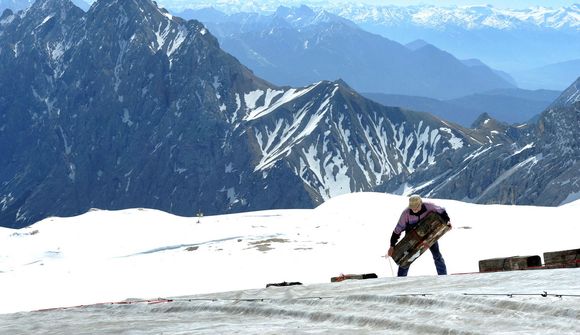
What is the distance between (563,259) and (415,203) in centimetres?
367

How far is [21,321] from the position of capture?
51.0 feet

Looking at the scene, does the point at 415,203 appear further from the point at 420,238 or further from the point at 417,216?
the point at 420,238

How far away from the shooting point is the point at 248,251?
34.0 metres

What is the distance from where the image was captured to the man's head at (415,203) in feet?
59.9

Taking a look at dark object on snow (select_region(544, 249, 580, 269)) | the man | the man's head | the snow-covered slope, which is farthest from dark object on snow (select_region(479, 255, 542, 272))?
the man's head

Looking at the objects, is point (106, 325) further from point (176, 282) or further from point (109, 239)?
point (109, 239)

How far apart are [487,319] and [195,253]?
25849 mm

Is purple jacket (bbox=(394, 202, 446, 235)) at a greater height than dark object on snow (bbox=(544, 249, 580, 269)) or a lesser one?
greater

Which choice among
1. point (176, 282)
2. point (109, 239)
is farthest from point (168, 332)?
point (109, 239)

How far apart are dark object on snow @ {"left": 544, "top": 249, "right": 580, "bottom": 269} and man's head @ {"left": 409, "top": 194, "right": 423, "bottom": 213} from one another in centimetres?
320

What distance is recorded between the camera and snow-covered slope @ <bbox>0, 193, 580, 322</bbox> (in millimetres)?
25594

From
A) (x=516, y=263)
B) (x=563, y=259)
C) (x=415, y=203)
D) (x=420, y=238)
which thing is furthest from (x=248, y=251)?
(x=563, y=259)

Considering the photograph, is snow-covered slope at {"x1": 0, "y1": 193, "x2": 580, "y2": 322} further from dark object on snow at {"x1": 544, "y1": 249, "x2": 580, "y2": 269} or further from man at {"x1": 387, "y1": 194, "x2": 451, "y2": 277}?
man at {"x1": 387, "y1": 194, "x2": 451, "y2": 277}

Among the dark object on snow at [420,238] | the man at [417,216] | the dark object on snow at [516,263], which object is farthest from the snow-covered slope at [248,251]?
the dark object on snow at [420,238]
